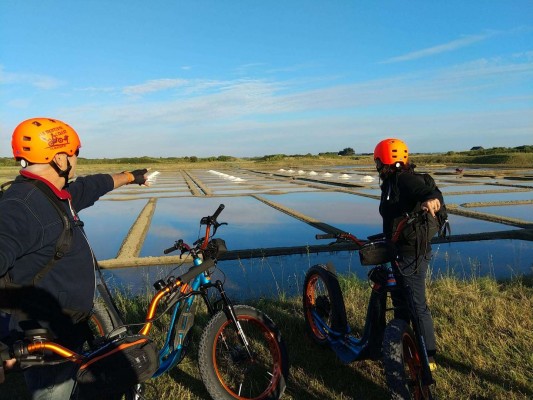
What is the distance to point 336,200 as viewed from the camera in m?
15.4

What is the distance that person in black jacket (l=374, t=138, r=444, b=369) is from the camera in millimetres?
3174

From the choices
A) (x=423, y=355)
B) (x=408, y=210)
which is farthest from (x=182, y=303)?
(x=408, y=210)

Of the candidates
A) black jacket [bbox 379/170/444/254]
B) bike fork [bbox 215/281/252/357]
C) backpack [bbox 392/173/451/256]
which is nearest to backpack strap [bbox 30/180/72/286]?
bike fork [bbox 215/281/252/357]

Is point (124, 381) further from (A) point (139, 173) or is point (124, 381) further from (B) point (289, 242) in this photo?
(B) point (289, 242)

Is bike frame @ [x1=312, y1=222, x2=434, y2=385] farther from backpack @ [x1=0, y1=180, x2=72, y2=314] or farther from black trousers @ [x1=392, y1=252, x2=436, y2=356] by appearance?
backpack @ [x1=0, y1=180, x2=72, y2=314]

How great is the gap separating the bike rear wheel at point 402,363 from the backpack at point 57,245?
6.25ft

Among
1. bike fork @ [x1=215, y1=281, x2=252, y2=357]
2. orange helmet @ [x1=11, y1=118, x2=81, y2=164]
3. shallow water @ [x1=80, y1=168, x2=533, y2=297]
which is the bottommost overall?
shallow water @ [x1=80, y1=168, x2=533, y2=297]

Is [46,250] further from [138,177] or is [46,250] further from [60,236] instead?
[138,177]

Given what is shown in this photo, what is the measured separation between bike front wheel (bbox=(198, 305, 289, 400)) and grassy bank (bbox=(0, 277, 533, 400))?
0.78ft

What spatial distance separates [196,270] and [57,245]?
1.04 m

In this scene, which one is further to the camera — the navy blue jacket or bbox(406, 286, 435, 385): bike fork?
bbox(406, 286, 435, 385): bike fork

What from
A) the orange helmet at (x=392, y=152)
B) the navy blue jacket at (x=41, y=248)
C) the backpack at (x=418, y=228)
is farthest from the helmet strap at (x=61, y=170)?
the orange helmet at (x=392, y=152)

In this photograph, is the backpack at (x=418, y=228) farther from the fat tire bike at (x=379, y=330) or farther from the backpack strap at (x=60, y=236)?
the backpack strap at (x=60, y=236)

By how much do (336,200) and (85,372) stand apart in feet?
45.2
